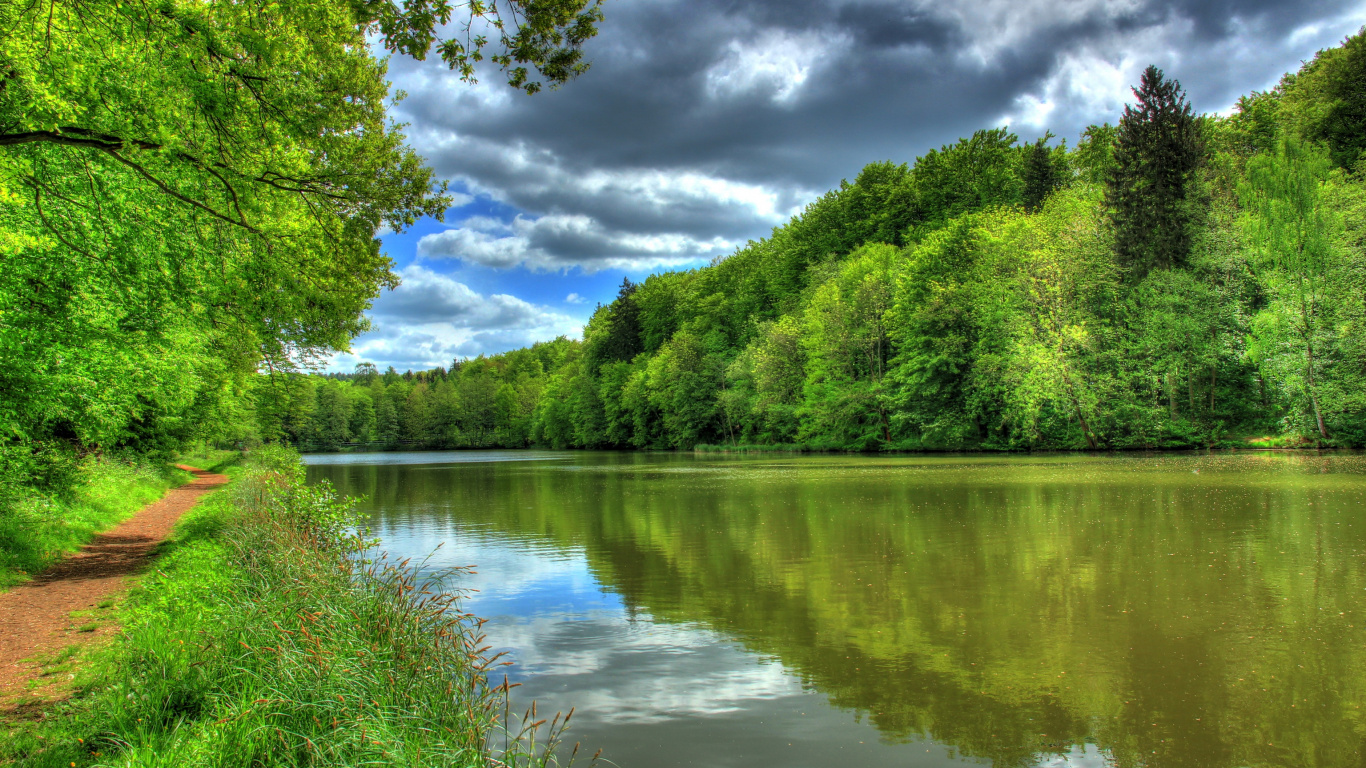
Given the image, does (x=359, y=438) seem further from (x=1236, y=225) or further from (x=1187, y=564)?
(x=1187, y=564)

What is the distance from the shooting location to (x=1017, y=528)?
49.3 feet

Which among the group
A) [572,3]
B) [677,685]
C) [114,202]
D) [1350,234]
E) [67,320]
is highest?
[1350,234]

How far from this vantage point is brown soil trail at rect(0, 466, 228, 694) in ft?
24.6

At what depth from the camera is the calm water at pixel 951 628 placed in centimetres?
579

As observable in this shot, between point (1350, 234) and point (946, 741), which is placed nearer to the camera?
point (946, 741)

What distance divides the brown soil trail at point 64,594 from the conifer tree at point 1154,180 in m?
44.3

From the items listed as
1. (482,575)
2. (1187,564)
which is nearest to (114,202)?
(482,575)

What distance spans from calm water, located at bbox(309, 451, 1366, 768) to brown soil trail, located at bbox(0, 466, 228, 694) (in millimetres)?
4528

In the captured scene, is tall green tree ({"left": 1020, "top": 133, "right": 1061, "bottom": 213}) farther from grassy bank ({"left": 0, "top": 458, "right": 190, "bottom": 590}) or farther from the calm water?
grassy bank ({"left": 0, "top": 458, "right": 190, "bottom": 590})

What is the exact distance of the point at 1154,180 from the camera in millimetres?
40406

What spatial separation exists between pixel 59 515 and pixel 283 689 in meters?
13.8

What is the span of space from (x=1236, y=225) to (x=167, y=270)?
45.3 meters

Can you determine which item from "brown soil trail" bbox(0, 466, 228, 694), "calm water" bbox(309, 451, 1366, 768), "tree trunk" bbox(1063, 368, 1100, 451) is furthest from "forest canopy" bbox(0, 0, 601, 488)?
"tree trunk" bbox(1063, 368, 1100, 451)

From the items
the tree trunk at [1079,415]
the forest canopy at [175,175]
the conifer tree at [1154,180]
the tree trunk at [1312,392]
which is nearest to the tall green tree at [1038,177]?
the conifer tree at [1154,180]
